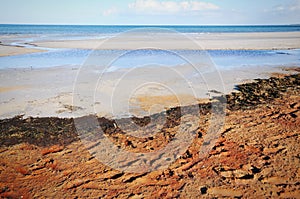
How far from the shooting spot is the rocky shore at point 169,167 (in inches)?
153

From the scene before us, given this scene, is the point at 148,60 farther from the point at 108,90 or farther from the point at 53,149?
the point at 53,149

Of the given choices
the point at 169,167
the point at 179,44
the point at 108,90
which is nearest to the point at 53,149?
the point at 169,167

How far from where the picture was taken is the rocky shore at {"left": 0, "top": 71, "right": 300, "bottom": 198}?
12.8 feet

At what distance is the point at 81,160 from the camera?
4844 mm

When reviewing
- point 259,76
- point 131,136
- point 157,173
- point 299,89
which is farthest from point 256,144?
point 259,76

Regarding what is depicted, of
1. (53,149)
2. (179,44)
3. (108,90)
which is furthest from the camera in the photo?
(179,44)

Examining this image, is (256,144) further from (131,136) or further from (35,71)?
(35,71)

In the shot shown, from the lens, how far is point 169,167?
4.55m

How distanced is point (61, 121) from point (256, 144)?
5171 millimetres

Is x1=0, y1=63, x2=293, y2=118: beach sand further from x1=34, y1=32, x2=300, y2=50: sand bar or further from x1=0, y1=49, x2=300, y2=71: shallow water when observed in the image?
x1=34, y1=32, x2=300, y2=50: sand bar

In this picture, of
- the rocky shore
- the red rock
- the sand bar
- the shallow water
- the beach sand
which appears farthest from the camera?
the sand bar

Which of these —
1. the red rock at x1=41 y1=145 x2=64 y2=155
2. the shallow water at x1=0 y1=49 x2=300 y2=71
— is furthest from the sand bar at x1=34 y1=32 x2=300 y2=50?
the red rock at x1=41 y1=145 x2=64 y2=155

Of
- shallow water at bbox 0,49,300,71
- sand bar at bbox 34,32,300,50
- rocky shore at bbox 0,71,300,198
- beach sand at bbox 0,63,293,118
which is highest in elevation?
sand bar at bbox 34,32,300,50

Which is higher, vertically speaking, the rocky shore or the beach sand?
the beach sand
